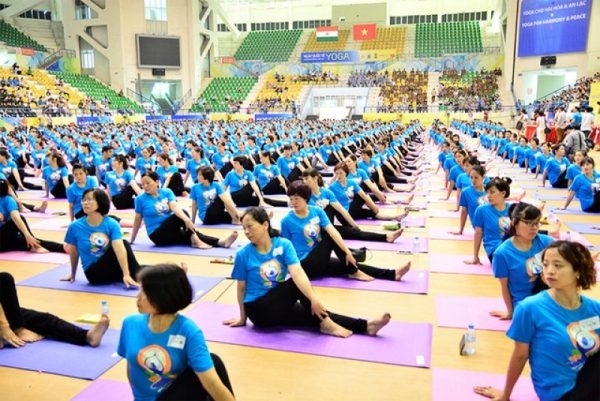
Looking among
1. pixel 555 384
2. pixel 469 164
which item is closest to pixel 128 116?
pixel 469 164

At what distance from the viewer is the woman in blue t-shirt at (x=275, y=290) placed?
3.94 metres

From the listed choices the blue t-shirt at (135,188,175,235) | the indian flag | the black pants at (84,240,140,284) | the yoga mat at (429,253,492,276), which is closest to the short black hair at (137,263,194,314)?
the black pants at (84,240,140,284)

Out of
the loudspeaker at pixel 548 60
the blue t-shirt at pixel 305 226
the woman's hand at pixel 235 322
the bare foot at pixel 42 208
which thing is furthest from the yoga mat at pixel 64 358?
the loudspeaker at pixel 548 60

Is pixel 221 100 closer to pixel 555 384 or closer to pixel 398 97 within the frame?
pixel 398 97

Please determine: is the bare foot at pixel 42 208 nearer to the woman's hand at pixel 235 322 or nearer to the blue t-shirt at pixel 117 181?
the blue t-shirt at pixel 117 181

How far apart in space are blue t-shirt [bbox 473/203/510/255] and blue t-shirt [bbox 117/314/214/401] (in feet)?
12.0

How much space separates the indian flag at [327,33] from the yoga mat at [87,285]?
42.4 meters

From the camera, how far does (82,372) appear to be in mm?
3682

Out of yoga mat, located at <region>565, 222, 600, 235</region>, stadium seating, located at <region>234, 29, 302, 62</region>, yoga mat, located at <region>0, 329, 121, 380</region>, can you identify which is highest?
stadium seating, located at <region>234, 29, 302, 62</region>

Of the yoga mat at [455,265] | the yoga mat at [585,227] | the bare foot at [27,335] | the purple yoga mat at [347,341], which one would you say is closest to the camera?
the purple yoga mat at [347,341]

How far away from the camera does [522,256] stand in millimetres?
3787

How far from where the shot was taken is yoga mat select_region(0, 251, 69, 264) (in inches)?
256

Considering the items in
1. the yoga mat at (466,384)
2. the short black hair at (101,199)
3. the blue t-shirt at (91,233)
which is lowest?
the yoga mat at (466,384)

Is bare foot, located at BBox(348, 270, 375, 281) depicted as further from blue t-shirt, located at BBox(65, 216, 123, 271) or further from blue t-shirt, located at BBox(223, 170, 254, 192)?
blue t-shirt, located at BBox(223, 170, 254, 192)
